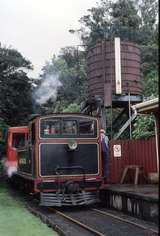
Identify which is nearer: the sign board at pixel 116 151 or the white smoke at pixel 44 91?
the sign board at pixel 116 151

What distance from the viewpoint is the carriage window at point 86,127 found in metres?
13.9

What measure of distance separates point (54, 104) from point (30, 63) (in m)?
11.4

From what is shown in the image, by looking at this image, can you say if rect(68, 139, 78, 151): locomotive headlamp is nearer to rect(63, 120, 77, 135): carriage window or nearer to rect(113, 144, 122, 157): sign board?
rect(63, 120, 77, 135): carriage window

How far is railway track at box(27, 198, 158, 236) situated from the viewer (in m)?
9.50

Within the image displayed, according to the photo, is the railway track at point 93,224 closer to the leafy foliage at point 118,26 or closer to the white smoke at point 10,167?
the white smoke at point 10,167

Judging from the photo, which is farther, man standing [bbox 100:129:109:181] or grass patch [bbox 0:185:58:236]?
man standing [bbox 100:129:109:181]

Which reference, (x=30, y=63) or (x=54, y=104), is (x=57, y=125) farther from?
(x=54, y=104)

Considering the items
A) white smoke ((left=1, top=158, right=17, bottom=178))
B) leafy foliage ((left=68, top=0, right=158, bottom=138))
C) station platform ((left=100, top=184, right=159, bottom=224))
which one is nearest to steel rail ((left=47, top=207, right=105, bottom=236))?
station platform ((left=100, top=184, right=159, bottom=224))

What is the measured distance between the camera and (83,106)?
2059 centimetres

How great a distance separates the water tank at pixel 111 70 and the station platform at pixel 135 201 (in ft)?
19.4

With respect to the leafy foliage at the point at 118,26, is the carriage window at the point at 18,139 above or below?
below

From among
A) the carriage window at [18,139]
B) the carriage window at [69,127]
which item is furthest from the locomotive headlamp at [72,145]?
the carriage window at [18,139]

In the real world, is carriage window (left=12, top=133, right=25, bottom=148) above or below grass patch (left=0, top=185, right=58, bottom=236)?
above

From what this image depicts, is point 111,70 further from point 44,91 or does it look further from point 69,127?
point 44,91
